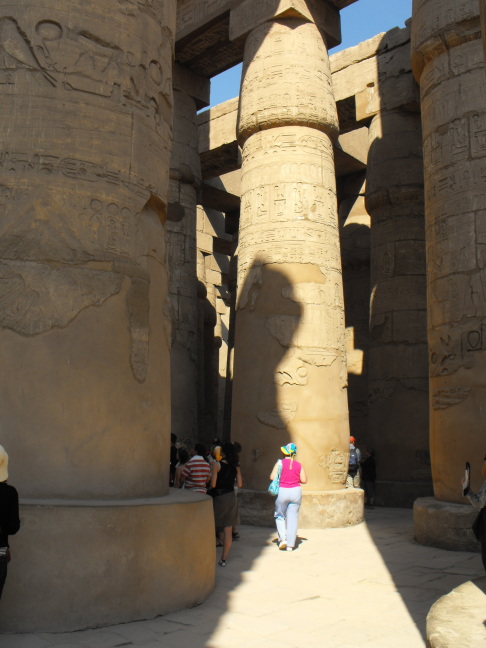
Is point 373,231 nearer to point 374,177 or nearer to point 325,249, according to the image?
point 374,177

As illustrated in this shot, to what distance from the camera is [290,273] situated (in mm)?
9398

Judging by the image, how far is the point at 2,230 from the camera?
4.37 m

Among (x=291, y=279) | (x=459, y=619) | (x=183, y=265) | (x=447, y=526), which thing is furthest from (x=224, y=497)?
(x=183, y=265)

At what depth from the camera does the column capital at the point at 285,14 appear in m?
10.1

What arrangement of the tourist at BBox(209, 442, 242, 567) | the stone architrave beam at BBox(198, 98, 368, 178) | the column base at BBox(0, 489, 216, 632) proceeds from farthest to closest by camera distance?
the stone architrave beam at BBox(198, 98, 368, 178) < the tourist at BBox(209, 442, 242, 567) < the column base at BBox(0, 489, 216, 632)

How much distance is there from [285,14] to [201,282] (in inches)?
299

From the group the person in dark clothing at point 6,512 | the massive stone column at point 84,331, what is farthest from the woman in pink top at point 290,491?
the person in dark clothing at point 6,512

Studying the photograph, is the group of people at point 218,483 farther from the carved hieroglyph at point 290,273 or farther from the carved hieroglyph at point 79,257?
the carved hieroglyph at point 290,273

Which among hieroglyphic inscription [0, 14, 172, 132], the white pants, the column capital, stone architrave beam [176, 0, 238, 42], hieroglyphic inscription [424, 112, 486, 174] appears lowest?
the white pants

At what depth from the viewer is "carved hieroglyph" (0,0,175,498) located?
167 inches

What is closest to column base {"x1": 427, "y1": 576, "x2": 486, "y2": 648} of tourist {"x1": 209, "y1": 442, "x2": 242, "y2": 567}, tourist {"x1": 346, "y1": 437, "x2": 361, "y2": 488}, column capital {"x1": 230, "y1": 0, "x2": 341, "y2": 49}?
tourist {"x1": 209, "y1": 442, "x2": 242, "y2": 567}

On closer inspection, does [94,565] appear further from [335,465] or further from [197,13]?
[197,13]

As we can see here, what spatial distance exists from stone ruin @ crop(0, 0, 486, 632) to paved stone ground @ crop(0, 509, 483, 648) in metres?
0.21

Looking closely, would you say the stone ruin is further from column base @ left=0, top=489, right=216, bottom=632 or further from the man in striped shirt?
the man in striped shirt
